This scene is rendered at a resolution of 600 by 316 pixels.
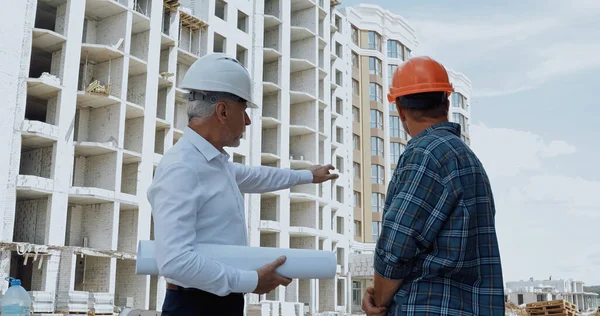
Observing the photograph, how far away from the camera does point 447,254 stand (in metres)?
2.70

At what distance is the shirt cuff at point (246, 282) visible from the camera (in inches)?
108

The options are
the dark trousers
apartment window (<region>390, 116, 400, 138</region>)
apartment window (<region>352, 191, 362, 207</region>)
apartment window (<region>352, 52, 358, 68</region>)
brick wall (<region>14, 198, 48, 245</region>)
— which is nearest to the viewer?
the dark trousers

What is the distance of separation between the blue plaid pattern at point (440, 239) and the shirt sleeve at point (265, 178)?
113cm

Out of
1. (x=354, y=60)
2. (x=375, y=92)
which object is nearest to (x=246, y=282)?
(x=354, y=60)

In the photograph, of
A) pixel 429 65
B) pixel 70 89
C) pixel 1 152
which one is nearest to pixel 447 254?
pixel 429 65

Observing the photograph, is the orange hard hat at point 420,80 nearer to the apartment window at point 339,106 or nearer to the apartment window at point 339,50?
the apartment window at point 339,106

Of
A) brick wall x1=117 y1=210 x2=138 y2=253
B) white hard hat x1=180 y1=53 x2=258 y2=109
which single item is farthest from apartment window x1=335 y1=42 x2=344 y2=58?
white hard hat x1=180 y1=53 x2=258 y2=109

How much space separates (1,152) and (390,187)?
26.7 metres

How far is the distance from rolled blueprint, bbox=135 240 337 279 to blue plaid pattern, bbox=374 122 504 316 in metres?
0.26

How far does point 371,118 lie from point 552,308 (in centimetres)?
3973

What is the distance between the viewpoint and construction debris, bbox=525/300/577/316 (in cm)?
1909

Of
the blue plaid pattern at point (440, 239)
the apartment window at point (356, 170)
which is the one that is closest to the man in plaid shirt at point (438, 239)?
the blue plaid pattern at point (440, 239)

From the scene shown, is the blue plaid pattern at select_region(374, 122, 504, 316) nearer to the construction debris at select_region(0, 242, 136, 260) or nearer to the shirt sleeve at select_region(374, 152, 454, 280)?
the shirt sleeve at select_region(374, 152, 454, 280)

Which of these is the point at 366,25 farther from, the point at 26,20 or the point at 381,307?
the point at 381,307
